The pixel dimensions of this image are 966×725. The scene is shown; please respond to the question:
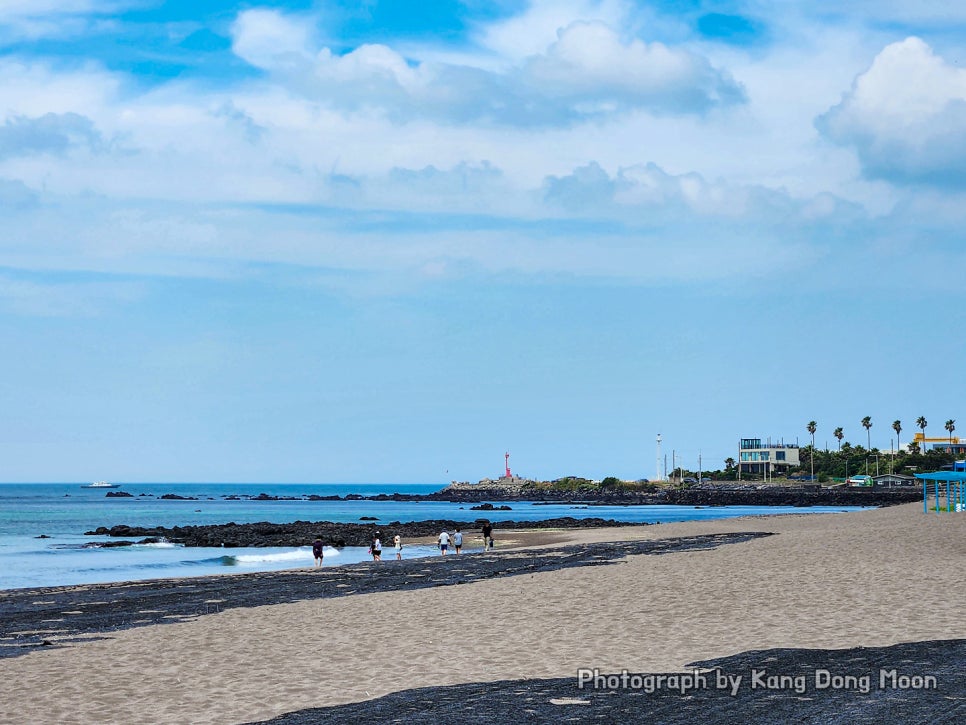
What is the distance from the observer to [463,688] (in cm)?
1433

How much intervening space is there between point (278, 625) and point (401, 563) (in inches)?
764

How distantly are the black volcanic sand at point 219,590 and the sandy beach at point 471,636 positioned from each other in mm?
1369

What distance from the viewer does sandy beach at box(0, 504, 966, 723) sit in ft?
48.3

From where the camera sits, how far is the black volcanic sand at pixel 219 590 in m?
23.6

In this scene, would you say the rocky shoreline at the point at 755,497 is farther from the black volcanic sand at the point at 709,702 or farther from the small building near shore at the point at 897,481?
the black volcanic sand at the point at 709,702

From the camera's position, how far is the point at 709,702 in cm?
1289


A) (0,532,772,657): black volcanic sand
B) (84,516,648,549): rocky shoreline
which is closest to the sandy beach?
(0,532,772,657): black volcanic sand

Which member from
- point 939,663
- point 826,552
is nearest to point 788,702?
point 939,663

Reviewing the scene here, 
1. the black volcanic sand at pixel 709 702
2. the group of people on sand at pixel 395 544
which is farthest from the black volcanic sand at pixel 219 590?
the black volcanic sand at pixel 709 702

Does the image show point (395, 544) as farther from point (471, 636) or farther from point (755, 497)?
point (755, 497)

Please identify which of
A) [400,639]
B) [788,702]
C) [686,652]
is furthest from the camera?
[400,639]

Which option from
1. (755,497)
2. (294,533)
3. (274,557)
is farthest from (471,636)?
(755,497)

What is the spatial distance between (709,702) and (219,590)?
21.8 m

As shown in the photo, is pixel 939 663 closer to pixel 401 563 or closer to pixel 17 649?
pixel 17 649
